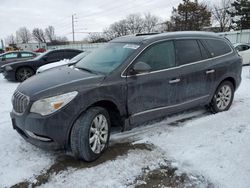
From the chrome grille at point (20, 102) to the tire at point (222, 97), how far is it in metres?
3.66

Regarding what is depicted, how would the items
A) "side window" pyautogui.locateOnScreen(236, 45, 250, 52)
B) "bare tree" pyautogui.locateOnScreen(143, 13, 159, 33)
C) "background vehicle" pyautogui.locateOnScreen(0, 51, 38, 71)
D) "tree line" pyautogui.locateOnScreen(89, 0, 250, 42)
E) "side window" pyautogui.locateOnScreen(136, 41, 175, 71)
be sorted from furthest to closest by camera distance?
"bare tree" pyautogui.locateOnScreen(143, 13, 159, 33) → "tree line" pyautogui.locateOnScreen(89, 0, 250, 42) → "background vehicle" pyautogui.locateOnScreen(0, 51, 38, 71) → "side window" pyautogui.locateOnScreen(236, 45, 250, 52) → "side window" pyautogui.locateOnScreen(136, 41, 175, 71)

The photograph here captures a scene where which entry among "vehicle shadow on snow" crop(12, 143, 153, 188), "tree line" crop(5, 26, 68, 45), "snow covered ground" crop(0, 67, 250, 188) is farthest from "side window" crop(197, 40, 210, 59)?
"tree line" crop(5, 26, 68, 45)

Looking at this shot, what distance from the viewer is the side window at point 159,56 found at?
3973 millimetres

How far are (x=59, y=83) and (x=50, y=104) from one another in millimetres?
382

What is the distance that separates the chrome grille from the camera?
326cm

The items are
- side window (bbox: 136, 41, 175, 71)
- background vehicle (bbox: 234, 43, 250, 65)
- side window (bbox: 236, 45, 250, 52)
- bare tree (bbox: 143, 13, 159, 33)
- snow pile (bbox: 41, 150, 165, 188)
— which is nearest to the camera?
snow pile (bbox: 41, 150, 165, 188)

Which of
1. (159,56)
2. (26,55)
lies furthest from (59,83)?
(26,55)

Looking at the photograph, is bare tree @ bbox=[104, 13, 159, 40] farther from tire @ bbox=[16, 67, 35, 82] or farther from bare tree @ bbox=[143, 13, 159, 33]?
tire @ bbox=[16, 67, 35, 82]

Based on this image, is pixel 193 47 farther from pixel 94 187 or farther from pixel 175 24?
pixel 175 24

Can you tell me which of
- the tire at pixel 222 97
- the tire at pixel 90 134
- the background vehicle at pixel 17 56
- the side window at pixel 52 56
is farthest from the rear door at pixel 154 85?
the background vehicle at pixel 17 56

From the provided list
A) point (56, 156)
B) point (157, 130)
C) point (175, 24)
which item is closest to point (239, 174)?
point (157, 130)

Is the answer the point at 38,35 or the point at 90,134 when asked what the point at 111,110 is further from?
the point at 38,35

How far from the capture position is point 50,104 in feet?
10.2

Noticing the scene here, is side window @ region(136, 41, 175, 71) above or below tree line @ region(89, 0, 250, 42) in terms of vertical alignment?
below
